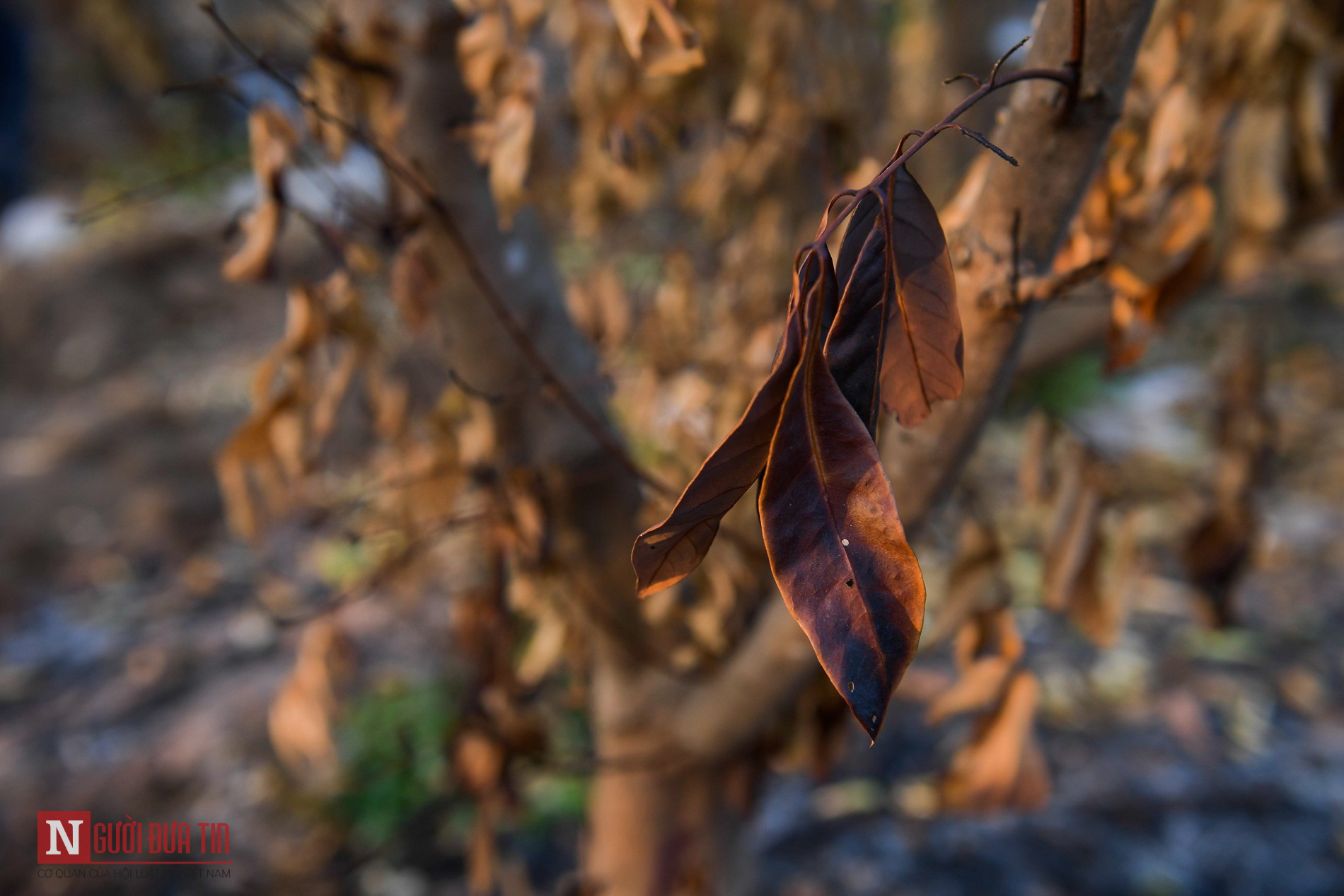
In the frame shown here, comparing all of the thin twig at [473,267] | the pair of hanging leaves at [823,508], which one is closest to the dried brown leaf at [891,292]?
the pair of hanging leaves at [823,508]

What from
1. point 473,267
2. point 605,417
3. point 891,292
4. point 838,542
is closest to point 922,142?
point 891,292

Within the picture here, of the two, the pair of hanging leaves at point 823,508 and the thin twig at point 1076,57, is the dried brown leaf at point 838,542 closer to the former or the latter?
the pair of hanging leaves at point 823,508

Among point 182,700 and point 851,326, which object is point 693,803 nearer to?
point 851,326

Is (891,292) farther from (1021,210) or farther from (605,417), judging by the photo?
Answer: (605,417)

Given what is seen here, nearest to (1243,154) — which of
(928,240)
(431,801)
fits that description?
(928,240)

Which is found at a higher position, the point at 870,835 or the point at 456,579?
the point at 456,579

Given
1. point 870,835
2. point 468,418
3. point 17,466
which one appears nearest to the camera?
point 468,418

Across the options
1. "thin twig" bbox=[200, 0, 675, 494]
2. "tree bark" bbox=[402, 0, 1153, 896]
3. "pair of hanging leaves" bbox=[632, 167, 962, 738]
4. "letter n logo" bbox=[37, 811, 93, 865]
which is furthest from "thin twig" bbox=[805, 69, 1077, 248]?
"letter n logo" bbox=[37, 811, 93, 865]
